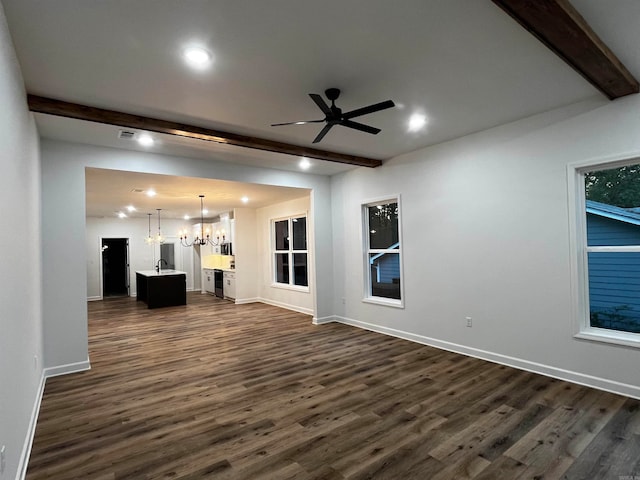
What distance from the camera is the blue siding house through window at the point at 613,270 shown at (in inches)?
133

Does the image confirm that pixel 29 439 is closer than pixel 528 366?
Yes

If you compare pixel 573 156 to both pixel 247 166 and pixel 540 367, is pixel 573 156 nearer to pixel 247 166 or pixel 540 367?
pixel 540 367

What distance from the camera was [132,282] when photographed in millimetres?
11281

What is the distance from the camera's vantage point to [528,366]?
3.88 meters

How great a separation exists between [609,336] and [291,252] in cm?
603

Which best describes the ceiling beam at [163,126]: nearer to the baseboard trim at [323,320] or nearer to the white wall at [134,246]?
the baseboard trim at [323,320]

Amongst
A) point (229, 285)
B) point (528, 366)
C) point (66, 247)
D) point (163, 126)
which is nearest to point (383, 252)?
point (528, 366)

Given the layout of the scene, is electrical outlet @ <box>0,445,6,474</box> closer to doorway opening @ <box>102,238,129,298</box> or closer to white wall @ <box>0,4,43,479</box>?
white wall @ <box>0,4,43,479</box>

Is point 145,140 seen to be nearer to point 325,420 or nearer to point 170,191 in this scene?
point 170,191

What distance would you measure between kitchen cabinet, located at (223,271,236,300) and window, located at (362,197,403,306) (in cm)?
452

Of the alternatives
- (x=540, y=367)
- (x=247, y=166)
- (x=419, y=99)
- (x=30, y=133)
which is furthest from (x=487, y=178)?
(x=30, y=133)

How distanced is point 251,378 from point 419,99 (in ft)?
11.1

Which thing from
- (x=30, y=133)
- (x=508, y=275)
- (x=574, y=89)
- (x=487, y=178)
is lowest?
(x=508, y=275)

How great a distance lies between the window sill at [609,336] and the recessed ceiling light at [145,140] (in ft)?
16.8
